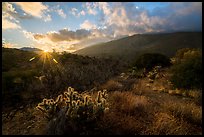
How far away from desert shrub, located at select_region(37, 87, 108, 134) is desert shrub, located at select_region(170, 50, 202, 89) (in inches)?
325

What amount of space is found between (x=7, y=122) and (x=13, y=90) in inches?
136

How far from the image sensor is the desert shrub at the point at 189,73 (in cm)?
1337

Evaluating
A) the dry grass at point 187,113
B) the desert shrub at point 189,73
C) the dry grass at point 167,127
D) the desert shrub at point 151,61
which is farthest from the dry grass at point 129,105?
the desert shrub at point 151,61

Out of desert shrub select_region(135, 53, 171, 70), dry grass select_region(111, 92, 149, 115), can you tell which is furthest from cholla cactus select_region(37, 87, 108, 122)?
desert shrub select_region(135, 53, 171, 70)

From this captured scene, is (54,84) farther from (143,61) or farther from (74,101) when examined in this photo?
(143,61)

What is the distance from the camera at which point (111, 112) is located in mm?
7238

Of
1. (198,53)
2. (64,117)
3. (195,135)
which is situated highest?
(198,53)

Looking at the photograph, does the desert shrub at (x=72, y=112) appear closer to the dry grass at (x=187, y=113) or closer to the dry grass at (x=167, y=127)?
the dry grass at (x=167, y=127)

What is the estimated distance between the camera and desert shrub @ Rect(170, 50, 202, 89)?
1337 cm

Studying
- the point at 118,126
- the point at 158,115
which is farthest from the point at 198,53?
the point at 118,126

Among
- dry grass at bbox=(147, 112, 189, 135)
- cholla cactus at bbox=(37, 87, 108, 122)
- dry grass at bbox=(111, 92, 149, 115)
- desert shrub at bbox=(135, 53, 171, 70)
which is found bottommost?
dry grass at bbox=(147, 112, 189, 135)

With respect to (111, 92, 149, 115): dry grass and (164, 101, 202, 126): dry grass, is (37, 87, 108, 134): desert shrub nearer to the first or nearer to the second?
(111, 92, 149, 115): dry grass

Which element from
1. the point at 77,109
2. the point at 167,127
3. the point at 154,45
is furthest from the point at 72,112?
the point at 154,45

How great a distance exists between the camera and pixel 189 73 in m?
13.7
